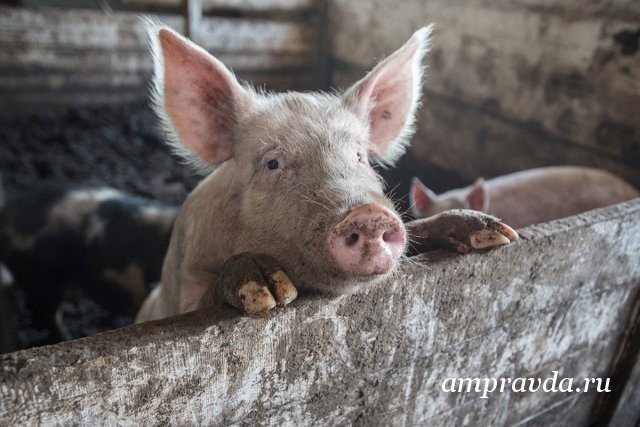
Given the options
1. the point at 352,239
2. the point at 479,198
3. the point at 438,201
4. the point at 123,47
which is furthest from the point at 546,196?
the point at 123,47

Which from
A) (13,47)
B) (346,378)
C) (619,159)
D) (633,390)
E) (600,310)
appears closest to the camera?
(346,378)

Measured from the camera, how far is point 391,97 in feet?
6.99

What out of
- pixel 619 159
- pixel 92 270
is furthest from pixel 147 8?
pixel 619 159

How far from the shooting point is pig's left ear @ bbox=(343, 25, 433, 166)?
1916mm

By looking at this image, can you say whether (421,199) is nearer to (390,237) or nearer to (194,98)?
(194,98)

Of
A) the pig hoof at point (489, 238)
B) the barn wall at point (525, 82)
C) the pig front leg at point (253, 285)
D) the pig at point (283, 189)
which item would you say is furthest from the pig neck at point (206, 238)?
the barn wall at point (525, 82)

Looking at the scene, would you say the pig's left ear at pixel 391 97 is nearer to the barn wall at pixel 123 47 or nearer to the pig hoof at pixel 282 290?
the pig hoof at pixel 282 290

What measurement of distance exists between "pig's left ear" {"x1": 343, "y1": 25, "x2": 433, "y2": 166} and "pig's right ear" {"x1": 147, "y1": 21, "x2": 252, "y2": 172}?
1.46 feet

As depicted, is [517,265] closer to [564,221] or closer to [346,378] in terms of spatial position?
[564,221]

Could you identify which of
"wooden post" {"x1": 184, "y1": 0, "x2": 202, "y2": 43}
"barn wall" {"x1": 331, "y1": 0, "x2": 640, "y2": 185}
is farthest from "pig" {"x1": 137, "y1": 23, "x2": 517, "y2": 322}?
"wooden post" {"x1": 184, "y1": 0, "x2": 202, "y2": 43}

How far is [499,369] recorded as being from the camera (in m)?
1.92

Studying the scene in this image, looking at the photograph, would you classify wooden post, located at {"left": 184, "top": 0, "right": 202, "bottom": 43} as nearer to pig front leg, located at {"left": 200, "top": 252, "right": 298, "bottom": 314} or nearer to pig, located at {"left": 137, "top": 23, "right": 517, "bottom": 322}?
pig, located at {"left": 137, "top": 23, "right": 517, "bottom": 322}

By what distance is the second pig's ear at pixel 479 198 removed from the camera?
3.00m

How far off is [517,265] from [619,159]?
220 centimetres
